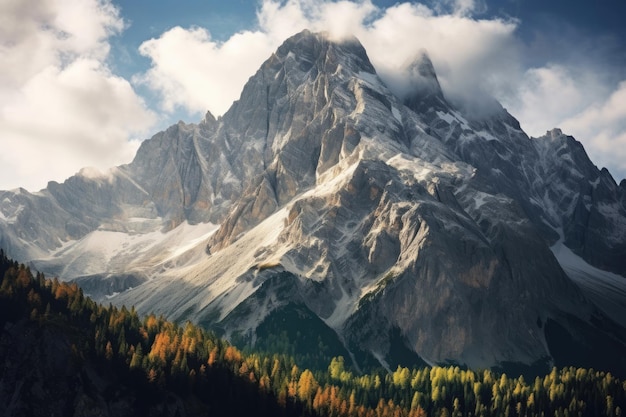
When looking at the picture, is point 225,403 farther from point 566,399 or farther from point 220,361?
point 566,399

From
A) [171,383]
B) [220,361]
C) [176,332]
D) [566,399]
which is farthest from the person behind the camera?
[566,399]

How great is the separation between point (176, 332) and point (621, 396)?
3997 inches

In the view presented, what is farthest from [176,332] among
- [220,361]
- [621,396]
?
[621,396]

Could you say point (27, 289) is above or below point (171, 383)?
above

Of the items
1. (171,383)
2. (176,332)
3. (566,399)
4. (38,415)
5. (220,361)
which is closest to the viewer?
(38,415)

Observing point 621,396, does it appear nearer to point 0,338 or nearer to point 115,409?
point 115,409

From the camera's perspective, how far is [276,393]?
552 feet

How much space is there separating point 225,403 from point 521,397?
248 feet

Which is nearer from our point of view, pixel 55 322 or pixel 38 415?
pixel 38 415

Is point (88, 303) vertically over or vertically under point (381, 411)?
over

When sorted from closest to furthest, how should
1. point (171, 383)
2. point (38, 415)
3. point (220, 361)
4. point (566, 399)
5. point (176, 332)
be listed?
point (38, 415) < point (171, 383) < point (220, 361) < point (176, 332) < point (566, 399)

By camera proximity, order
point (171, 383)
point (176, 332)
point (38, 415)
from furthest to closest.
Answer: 1. point (176, 332)
2. point (171, 383)
3. point (38, 415)

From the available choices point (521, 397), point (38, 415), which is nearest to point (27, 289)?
point (38, 415)

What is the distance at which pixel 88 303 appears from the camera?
172 meters
